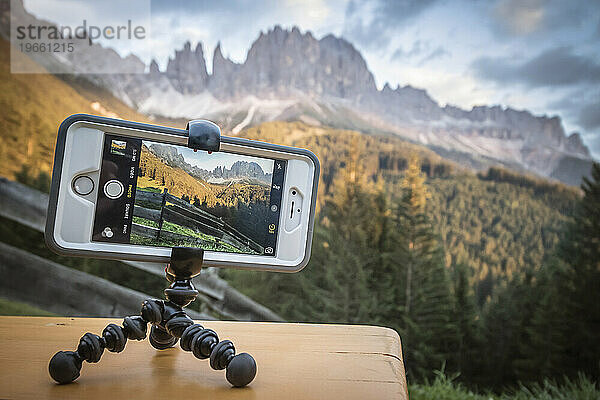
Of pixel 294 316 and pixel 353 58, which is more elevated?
pixel 353 58

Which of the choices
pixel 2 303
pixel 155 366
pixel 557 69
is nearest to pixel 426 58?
pixel 557 69

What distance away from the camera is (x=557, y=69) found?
1782mm

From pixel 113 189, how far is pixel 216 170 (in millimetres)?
125

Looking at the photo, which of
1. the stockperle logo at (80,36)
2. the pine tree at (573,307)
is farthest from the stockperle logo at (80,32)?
the pine tree at (573,307)

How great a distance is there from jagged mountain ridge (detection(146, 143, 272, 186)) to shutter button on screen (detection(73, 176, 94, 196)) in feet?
0.26

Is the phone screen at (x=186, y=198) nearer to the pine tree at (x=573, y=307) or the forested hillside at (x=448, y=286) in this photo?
the forested hillside at (x=448, y=286)

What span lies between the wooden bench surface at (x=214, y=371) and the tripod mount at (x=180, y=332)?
2 centimetres

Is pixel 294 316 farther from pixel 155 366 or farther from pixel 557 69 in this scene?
pixel 557 69

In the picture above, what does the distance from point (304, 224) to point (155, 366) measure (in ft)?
0.84

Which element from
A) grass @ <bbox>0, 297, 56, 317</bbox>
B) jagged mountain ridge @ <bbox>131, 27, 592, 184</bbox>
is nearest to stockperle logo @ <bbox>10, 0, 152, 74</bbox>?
jagged mountain ridge @ <bbox>131, 27, 592, 184</bbox>

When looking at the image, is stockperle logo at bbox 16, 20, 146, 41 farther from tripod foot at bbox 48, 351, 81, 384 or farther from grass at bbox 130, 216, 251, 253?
tripod foot at bbox 48, 351, 81, 384

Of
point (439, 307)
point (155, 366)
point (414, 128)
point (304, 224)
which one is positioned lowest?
point (439, 307)

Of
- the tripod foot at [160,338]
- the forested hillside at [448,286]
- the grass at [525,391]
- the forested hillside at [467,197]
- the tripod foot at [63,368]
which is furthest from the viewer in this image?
the forested hillside at [467,197]

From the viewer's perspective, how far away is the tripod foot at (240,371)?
52cm
